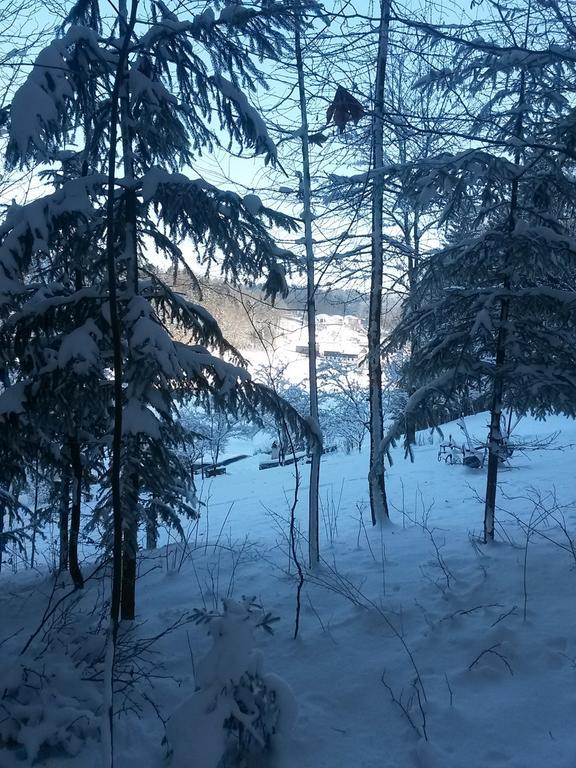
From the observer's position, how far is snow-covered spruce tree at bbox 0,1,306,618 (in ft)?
11.5

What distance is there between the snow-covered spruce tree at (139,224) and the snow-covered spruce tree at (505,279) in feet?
8.37

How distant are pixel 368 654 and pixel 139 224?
417cm

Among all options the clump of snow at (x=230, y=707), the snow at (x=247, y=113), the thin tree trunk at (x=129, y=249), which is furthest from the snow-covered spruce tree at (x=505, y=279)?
the clump of snow at (x=230, y=707)

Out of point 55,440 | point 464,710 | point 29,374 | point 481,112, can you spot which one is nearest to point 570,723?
point 464,710

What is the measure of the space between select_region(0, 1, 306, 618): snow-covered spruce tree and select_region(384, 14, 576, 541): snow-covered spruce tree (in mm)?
2551

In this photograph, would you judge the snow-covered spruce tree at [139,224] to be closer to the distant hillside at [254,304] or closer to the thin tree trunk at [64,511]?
the distant hillside at [254,304]

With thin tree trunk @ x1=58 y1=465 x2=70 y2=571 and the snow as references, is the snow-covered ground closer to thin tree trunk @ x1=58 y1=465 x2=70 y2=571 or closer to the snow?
thin tree trunk @ x1=58 y1=465 x2=70 y2=571

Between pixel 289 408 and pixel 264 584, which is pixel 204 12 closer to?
pixel 289 408

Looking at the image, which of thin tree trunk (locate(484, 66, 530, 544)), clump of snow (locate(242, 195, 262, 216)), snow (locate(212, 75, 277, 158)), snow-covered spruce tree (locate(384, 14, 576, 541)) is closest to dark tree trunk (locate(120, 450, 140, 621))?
clump of snow (locate(242, 195, 262, 216))

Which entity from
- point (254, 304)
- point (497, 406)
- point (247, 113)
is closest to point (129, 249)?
point (247, 113)

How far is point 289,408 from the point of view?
178 inches

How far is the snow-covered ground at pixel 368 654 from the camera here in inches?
111

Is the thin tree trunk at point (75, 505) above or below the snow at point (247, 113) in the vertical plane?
below

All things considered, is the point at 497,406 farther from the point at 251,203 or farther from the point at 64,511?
the point at 64,511
